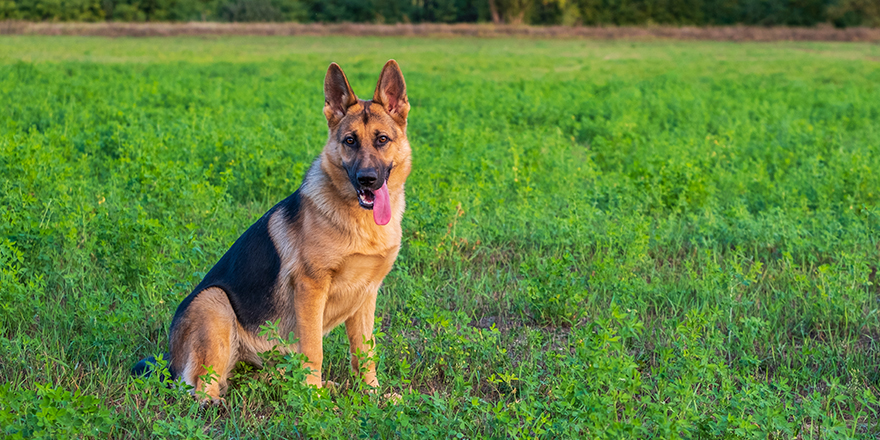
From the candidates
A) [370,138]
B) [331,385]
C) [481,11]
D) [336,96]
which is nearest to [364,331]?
[331,385]

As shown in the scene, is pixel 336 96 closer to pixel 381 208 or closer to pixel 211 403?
pixel 381 208

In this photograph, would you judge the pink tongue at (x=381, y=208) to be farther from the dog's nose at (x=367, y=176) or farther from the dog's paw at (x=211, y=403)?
the dog's paw at (x=211, y=403)

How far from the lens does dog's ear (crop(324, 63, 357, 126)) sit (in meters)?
4.16

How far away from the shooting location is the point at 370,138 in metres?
4.12

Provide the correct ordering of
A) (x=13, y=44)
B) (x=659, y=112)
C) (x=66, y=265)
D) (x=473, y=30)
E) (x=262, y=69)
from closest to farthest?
1. (x=66, y=265)
2. (x=659, y=112)
3. (x=262, y=69)
4. (x=13, y=44)
5. (x=473, y=30)

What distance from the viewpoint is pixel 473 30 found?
163 ft

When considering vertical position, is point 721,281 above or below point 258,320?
below

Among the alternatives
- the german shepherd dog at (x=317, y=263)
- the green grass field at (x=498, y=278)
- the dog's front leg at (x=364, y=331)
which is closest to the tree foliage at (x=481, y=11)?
the green grass field at (x=498, y=278)

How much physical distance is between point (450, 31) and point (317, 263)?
47541 millimetres

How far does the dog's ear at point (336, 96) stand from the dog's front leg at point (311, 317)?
105cm

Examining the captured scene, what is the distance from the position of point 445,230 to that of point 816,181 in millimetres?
5077

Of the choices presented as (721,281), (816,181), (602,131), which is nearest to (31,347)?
(721,281)

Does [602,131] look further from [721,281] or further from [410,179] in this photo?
[721,281]

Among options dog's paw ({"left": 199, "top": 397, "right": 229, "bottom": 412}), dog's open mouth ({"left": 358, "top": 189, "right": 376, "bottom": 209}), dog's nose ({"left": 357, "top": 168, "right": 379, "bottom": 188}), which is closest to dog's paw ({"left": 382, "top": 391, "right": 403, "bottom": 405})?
dog's paw ({"left": 199, "top": 397, "right": 229, "bottom": 412})
